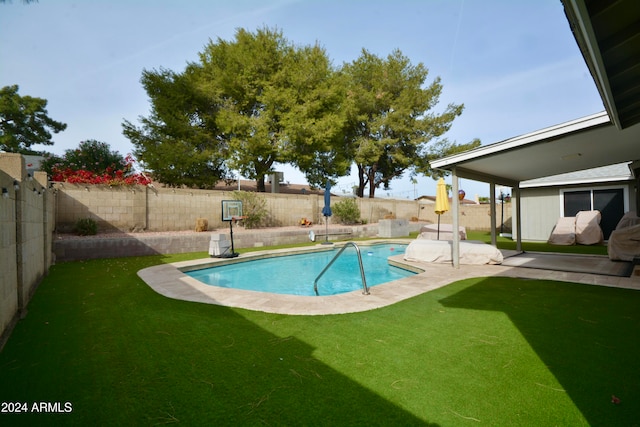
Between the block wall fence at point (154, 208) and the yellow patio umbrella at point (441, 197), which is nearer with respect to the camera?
the yellow patio umbrella at point (441, 197)

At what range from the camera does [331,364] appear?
8.93 feet

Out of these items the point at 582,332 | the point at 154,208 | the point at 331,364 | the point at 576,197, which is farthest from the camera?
the point at 576,197

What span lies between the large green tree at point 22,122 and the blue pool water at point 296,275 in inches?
967

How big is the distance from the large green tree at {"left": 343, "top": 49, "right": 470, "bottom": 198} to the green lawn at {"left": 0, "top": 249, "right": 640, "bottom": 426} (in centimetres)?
2313

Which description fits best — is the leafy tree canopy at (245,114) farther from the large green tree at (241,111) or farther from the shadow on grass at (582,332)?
the shadow on grass at (582,332)

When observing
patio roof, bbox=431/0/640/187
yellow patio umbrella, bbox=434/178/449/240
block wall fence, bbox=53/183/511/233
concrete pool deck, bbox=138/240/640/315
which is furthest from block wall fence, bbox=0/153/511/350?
yellow patio umbrella, bbox=434/178/449/240

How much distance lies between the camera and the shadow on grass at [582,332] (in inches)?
85.8

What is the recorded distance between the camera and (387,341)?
10.6ft

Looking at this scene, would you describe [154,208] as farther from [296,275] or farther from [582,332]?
[582,332]

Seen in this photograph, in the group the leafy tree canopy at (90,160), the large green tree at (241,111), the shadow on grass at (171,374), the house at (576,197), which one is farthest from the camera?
the large green tree at (241,111)

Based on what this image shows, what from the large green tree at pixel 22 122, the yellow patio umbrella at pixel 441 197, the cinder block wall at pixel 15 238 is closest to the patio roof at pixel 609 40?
the cinder block wall at pixel 15 238

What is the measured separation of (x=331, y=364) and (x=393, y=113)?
25941 millimetres

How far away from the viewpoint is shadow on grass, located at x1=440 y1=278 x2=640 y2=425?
7.15 ft

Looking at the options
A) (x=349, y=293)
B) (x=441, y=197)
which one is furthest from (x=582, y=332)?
(x=441, y=197)
